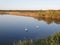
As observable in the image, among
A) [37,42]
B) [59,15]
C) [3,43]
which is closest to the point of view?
[37,42]

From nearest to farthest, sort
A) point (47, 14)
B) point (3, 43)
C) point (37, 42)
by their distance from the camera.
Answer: point (37, 42)
point (3, 43)
point (47, 14)

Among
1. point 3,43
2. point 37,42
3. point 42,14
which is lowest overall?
point 42,14

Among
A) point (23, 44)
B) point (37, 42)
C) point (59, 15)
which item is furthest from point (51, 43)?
point (59, 15)

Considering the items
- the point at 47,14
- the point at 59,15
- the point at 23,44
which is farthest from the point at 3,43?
the point at 47,14

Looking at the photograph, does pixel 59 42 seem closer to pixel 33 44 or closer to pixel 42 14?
pixel 33 44

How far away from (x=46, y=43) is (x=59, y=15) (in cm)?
2566

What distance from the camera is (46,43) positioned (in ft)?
26.1

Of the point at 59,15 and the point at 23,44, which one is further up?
the point at 23,44

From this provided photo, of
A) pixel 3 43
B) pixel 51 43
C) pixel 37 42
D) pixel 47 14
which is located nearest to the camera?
pixel 51 43

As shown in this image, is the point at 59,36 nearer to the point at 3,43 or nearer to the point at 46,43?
the point at 46,43

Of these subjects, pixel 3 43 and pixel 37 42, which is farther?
pixel 3 43

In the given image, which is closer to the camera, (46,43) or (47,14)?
(46,43)

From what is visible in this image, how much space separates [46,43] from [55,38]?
708mm

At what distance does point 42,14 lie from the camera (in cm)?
3722
